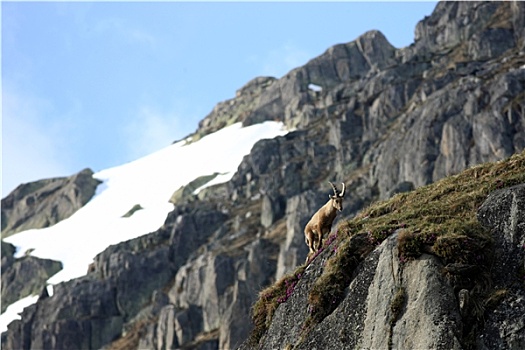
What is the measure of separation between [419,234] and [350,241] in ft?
9.18

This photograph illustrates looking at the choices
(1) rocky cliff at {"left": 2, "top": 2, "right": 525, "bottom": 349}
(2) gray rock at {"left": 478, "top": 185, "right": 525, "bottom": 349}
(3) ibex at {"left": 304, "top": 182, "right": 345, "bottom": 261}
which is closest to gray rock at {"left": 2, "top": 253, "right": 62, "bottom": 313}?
(1) rocky cliff at {"left": 2, "top": 2, "right": 525, "bottom": 349}

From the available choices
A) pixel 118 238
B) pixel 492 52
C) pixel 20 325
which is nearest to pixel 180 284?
pixel 20 325

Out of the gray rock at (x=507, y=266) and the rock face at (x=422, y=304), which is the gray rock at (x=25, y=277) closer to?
the rock face at (x=422, y=304)

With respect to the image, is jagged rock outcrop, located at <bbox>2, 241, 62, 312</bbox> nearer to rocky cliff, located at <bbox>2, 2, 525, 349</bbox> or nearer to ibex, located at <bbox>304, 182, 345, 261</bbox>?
rocky cliff, located at <bbox>2, 2, 525, 349</bbox>

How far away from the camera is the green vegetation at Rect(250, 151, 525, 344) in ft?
64.6

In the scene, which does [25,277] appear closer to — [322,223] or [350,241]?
[322,223]

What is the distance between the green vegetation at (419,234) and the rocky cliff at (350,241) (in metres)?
0.07

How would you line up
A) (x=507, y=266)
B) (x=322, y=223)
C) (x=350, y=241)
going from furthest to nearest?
(x=322, y=223), (x=350, y=241), (x=507, y=266)

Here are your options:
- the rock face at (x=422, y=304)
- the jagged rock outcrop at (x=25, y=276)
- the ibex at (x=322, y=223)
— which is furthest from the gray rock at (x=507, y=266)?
the jagged rock outcrop at (x=25, y=276)

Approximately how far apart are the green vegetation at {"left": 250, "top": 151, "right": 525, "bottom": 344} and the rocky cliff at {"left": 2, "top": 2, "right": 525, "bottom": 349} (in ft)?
0.23

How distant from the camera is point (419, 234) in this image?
2017 centimetres

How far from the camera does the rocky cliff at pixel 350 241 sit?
1952 centimetres

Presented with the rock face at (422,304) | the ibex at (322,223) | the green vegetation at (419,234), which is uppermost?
the ibex at (322,223)

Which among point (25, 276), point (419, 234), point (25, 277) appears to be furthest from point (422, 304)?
point (25, 276)
